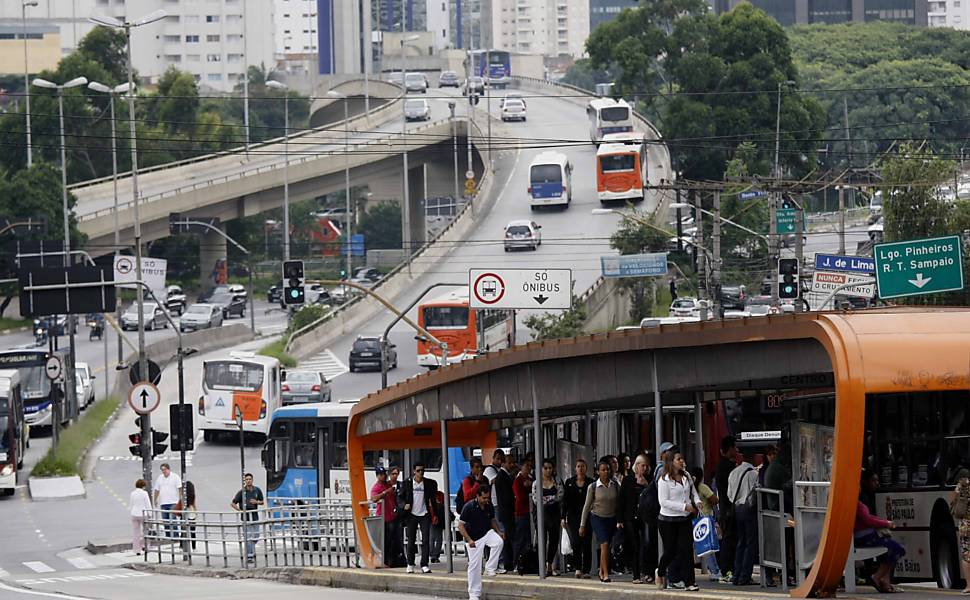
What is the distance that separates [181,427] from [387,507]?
1387 centimetres

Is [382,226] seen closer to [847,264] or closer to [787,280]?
[847,264]

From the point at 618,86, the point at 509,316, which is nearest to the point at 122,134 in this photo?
the point at 618,86

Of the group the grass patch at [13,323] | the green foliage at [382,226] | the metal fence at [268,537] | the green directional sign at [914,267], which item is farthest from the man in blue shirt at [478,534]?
the green foliage at [382,226]

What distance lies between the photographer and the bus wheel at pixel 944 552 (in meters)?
16.7

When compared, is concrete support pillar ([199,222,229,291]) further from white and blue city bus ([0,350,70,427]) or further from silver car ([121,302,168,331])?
white and blue city bus ([0,350,70,427])

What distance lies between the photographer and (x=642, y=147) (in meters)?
91.9

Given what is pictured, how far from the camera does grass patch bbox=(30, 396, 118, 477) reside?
151 ft

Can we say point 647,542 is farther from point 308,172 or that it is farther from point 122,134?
point 122,134

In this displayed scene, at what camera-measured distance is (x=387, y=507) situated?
2420 centimetres

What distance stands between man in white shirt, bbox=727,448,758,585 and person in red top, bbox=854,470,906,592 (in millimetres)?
1248

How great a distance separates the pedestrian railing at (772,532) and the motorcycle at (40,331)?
62.2m

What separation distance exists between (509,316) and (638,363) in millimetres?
45865

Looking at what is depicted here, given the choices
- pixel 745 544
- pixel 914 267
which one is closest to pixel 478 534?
pixel 745 544

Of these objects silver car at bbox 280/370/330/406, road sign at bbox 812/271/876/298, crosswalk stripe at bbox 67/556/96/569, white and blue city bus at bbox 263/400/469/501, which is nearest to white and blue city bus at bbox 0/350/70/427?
silver car at bbox 280/370/330/406
